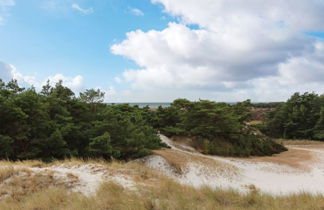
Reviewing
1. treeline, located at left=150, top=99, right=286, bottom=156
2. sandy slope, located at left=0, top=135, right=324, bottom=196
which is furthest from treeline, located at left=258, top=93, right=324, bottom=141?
sandy slope, located at left=0, top=135, right=324, bottom=196

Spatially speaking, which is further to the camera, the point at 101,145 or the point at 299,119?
the point at 299,119

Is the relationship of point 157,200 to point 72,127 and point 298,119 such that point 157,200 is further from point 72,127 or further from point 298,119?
point 298,119

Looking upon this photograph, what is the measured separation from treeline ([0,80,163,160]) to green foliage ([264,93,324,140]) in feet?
82.9

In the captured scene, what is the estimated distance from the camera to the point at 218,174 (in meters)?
11.7

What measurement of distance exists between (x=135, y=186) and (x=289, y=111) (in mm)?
32670

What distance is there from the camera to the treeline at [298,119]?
29519mm

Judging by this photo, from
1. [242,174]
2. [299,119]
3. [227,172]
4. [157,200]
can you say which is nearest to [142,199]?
[157,200]

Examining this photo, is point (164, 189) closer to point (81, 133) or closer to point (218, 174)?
point (81, 133)

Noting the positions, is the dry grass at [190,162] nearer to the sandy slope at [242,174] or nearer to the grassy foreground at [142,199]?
the sandy slope at [242,174]

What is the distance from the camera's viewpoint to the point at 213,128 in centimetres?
1789

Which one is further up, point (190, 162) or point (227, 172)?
point (190, 162)

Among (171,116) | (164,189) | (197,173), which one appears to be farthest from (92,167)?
(171,116)

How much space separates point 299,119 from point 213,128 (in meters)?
19.8

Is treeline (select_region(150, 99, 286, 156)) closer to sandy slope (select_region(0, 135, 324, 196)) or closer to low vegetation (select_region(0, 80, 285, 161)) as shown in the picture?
low vegetation (select_region(0, 80, 285, 161))
